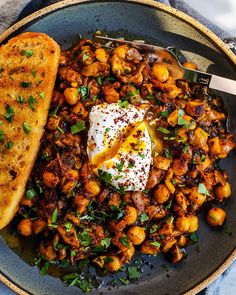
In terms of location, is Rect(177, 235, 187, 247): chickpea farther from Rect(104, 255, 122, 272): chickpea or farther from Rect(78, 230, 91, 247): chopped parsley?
Rect(78, 230, 91, 247): chopped parsley

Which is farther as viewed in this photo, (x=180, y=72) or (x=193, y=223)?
(x=180, y=72)

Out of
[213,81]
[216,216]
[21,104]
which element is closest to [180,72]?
[213,81]

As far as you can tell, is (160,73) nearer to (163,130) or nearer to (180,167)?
(163,130)

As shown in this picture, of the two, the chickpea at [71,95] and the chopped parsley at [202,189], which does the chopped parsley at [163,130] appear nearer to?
the chopped parsley at [202,189]

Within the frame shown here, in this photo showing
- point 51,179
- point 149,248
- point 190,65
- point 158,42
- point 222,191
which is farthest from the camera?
point 158,42

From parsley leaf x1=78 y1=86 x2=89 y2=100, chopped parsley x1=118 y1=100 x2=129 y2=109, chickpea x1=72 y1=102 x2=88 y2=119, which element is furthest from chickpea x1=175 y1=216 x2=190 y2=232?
parsley leaf x1=78 y1=86 x2=89 y2=100

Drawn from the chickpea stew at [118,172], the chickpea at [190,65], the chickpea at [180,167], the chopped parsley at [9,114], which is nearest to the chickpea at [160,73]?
the chickpea stew at [118,172]

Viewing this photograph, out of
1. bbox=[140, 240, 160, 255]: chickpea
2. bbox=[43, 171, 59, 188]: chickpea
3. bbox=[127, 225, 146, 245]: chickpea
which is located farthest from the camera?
bbox=[140, 240, 160, 255]: chickpea
